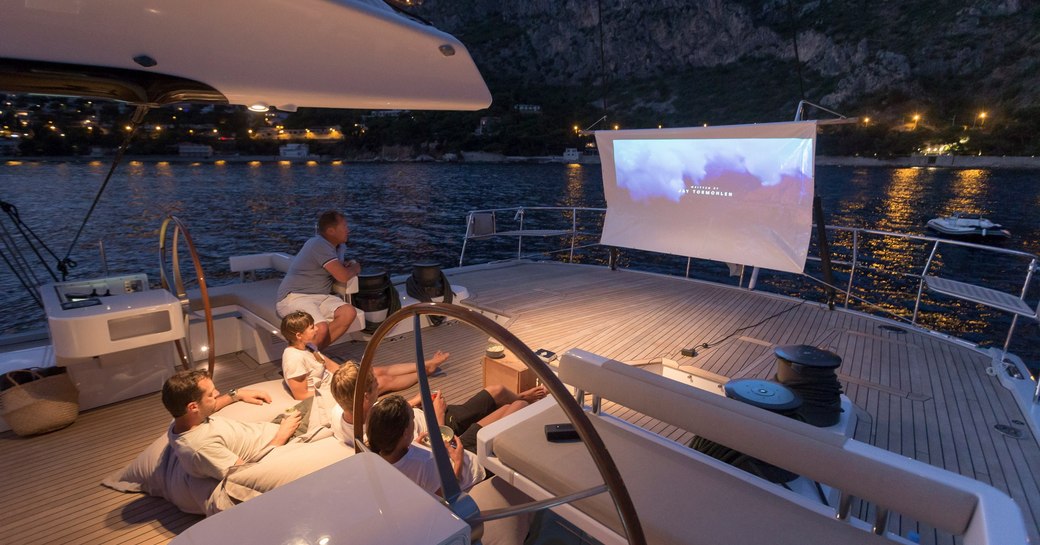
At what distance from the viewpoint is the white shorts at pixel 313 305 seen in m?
3.83

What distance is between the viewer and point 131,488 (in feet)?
8.27

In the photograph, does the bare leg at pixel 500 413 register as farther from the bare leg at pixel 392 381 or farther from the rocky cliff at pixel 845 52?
the rocky cliff at pixel 845 52

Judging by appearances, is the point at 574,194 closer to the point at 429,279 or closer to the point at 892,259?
the point at 892,259

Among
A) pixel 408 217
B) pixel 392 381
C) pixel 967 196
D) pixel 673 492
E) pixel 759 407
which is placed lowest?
pixel 408 217

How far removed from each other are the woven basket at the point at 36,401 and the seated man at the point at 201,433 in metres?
1.52

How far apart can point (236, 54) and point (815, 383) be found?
329 cm

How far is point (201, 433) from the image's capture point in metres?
2.17

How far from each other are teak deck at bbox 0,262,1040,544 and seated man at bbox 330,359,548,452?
26.0 inches

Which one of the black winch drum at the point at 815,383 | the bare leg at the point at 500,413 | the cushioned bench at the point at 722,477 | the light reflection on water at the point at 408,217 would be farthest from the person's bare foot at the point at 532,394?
the light reflection on water at the point at 408,217

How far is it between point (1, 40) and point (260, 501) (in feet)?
6.73

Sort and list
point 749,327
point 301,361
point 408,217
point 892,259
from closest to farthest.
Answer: point 301,361, point 749,327, point 892,259, point 408,217

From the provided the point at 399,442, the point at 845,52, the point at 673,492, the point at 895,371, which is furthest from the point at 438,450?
the point at 845,52

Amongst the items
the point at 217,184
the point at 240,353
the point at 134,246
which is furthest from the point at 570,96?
the point at 240,353

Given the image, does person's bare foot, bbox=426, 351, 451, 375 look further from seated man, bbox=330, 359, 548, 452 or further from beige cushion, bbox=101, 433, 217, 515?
beige cushion, bbox=101, 433, 217, 515
